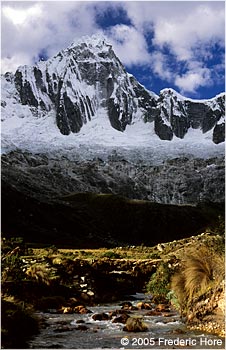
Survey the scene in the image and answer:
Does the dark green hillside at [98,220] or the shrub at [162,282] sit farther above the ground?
the dark green hillside at [98,220]

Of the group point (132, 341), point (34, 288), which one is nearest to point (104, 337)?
point (132, 341)

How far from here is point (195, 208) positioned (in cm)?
16250

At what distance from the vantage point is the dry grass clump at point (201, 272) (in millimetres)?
17750

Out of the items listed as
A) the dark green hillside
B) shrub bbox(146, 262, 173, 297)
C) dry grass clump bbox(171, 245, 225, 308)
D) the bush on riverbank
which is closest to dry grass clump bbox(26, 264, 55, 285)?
shrub bbox(146, 262, 173, 297)

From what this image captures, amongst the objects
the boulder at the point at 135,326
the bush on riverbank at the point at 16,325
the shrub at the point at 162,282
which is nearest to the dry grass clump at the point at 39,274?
the shrub at the point at 162,282

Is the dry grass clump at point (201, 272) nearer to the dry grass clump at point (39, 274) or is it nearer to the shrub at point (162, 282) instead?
the shrub at point (162, 282)

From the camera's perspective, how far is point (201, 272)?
18.2 m

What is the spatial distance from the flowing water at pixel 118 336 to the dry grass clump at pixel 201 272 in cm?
164

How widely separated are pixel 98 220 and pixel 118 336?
409 ft

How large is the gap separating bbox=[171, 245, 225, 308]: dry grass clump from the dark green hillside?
78150mm

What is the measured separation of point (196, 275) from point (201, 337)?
213 cm

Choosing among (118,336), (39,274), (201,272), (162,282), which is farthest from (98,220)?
(201,272)

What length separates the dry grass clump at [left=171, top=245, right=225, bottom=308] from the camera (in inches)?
699

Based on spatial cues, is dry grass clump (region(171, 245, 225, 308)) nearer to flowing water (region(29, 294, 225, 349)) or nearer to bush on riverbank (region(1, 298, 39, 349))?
flowing water (region(29, 294, 225, 349))
